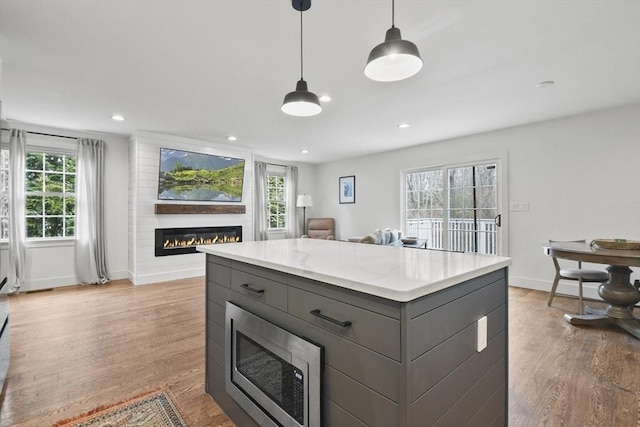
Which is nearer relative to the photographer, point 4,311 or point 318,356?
point 318,356

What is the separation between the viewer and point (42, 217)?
4.47m

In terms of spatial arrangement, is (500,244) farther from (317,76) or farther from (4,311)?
(4,311)

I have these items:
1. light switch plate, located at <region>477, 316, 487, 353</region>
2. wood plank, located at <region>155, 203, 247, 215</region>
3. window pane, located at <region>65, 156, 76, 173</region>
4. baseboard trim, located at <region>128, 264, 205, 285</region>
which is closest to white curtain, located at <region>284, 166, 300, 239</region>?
wood plank, located at <region>155, 203, 247, 215</region>

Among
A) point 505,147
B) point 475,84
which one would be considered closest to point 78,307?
point 475,84

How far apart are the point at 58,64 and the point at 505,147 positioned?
217 inches

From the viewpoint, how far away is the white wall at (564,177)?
11.8ft

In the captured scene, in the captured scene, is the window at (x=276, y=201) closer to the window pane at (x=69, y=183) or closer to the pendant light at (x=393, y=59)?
the window pane at (x=69, y=183)

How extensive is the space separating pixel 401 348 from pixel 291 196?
6.68m

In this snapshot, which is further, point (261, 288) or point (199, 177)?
point (199, 177)

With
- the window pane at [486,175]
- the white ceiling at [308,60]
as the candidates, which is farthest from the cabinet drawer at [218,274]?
the window pane at [486,175]

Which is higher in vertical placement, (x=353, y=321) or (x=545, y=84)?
(x=545, y=84)

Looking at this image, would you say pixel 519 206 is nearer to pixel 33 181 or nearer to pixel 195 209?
pixel 195 209

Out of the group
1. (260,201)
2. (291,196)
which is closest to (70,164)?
(260,201)

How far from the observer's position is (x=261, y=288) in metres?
1.40
